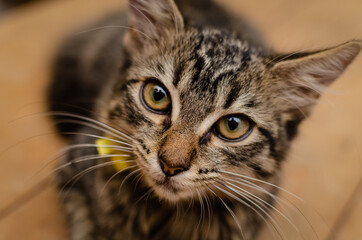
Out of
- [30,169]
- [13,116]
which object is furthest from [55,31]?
[30,169]

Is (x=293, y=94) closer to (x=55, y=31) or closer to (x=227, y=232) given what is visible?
(x=227, y=232)

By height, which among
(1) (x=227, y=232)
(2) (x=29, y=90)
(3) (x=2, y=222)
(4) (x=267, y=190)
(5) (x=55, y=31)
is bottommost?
(3) (x=2, y=222)

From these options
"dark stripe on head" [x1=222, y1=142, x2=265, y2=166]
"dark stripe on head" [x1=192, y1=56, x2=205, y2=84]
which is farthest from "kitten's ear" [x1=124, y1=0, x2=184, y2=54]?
"dark stripe on head" [x1=222, y1=142, x2=265, y2=166]

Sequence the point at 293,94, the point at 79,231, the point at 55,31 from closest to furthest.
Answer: the point at 293,94
the point at 79,231
the point at 55,31

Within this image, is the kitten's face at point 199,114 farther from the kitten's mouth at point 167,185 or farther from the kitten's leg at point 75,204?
the kitten's leg at point 75,204

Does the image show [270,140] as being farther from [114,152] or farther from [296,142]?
[114,152]

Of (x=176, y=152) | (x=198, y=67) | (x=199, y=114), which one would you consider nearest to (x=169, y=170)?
(x=176, y=152)

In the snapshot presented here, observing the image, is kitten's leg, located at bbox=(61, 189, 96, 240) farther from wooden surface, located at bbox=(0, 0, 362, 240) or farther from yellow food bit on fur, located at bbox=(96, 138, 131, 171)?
yellow food bit on fur, located at bbox=(96, 138, 131, 171)
